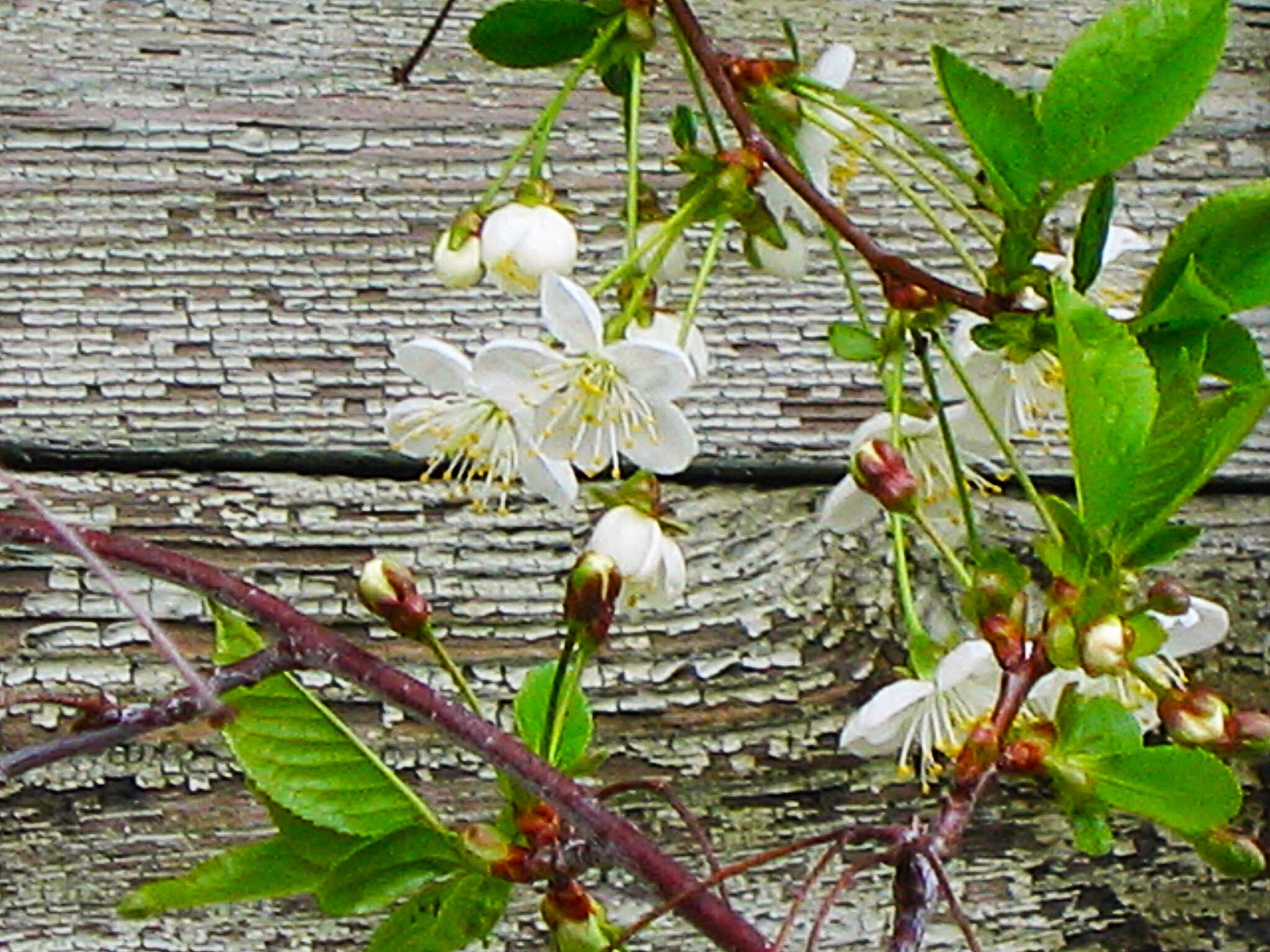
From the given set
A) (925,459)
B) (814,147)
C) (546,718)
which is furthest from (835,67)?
(546,718)

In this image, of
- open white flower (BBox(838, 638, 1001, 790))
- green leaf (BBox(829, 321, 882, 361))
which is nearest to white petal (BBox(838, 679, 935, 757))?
open white flower (BBox(838, 638, 1001, 790))

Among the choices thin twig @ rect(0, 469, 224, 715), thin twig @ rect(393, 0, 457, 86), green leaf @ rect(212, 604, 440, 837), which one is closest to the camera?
thin twig @ rect(0, 469, 224, 715)

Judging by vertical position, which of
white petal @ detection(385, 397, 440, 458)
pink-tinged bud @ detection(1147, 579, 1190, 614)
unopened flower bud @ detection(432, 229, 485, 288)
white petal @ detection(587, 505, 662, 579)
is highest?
unopened flower bud @ detection(432, 229, 485, 288)

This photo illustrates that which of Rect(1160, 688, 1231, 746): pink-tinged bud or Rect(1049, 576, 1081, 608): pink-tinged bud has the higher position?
Rect(1049, 576, 1081, 608): pink-tinged bud

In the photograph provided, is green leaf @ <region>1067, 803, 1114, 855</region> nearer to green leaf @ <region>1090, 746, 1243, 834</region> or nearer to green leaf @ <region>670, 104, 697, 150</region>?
green leaf @ <region>1090, 746, 1243, 834</region>

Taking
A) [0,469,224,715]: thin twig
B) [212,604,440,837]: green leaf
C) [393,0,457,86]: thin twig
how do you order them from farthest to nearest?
[393,0,457,86]: thin twig
[212,604,440,837]: green leaf
[0,469,224,715]: thin twig

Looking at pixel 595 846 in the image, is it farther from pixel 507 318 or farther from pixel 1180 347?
pixel 507 318

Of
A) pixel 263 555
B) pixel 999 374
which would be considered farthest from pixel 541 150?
pixel 263 555
